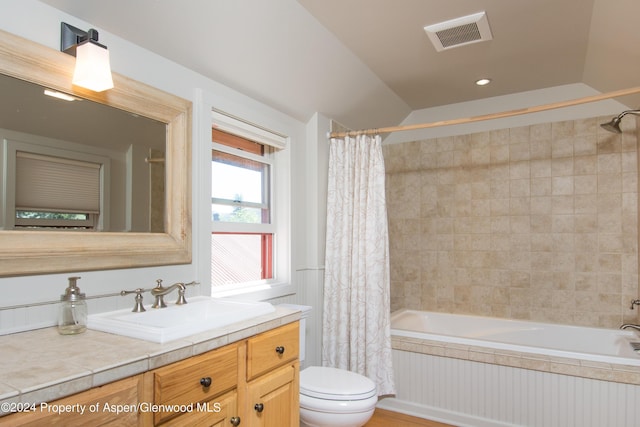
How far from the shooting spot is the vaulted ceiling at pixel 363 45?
1.79 meters

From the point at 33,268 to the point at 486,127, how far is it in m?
3.49

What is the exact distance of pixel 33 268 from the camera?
1.33m

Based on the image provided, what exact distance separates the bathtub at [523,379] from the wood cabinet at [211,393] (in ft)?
4.49

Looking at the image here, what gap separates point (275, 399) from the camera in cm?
157

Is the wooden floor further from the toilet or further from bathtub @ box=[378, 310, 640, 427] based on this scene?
the toilet

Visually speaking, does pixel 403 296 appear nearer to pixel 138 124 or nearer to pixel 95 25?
pixel 138 124

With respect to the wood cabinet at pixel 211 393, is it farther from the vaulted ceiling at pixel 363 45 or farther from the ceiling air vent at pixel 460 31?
the ceiling air vent at pixel 460 31

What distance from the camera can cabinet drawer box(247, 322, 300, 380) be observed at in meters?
1.44

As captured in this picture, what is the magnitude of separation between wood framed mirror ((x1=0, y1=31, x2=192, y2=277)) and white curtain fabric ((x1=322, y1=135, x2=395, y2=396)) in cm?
124

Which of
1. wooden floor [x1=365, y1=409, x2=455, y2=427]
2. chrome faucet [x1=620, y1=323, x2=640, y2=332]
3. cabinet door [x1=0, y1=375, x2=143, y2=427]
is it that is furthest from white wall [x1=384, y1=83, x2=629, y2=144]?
cabinet door [x1=0, y1=375, x2=143, y2=427]

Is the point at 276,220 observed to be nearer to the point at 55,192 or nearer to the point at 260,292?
the point at 260,292

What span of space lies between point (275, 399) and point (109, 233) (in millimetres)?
930

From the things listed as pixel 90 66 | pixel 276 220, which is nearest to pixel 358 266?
pixel 276 220

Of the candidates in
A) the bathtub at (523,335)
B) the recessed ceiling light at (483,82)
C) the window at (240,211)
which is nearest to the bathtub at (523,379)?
the bathtub at (523,335)
